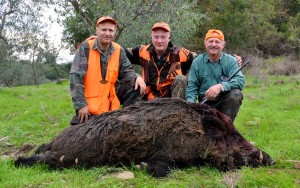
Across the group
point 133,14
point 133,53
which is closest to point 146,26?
point 133,14

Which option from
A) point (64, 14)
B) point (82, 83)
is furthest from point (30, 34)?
point (82, 83)

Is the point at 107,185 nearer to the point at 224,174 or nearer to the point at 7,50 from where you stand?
the point at 224,174

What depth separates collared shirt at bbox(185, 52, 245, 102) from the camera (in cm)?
498

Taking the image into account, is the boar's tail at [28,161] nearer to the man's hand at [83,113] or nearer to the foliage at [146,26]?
the man's hand at [83,113]

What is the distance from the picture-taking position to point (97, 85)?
5004 millimetres

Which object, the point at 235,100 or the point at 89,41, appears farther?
the point at 89,41

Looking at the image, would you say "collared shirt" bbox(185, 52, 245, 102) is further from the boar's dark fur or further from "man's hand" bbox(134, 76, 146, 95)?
the boar's dark fur

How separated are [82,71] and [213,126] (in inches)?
73.1

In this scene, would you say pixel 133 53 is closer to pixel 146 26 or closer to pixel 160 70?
pixel 160 70

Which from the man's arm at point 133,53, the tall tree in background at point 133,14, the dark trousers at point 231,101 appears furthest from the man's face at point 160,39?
the tall tree in background at point 133,14

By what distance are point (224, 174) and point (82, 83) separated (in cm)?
215

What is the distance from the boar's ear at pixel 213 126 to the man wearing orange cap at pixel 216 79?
0.78 m

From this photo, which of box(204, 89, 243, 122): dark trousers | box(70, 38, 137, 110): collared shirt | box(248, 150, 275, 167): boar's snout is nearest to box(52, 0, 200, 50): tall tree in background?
box(70, 38, 137, 110): collared shirt

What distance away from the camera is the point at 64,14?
34.9 feet
